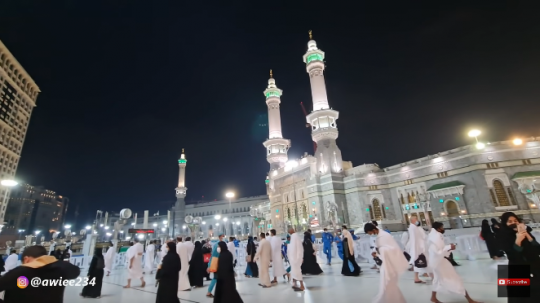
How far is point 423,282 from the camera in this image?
650cm

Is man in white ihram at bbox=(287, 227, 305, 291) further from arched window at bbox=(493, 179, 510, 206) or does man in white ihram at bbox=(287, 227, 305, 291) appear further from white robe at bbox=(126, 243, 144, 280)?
arched window at bbox=(493, 179, 510, 206)

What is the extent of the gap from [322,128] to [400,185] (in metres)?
12.2

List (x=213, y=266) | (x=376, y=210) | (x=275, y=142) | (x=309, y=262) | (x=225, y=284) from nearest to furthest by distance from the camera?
1. (x=225, y=284)
2. (x=213, y=266)
3. (x=309, y=262)
4. (x=376, y=210)
5. (x=275, y=142)

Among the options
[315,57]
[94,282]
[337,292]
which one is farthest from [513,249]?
[315,57]

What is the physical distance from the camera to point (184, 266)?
323 inches

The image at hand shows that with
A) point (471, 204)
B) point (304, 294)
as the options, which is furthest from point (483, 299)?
point (471, 204)

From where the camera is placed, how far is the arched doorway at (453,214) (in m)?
25.0

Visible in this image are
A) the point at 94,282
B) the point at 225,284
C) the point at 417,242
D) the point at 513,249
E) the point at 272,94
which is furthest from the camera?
the point at 272,94

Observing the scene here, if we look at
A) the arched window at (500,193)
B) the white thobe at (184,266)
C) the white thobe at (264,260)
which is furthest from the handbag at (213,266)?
the arched window at (500,193)

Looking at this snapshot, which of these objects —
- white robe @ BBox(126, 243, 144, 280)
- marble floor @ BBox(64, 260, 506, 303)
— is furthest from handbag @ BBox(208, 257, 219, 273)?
white robe @ BBox(126, 243, 144, 280)

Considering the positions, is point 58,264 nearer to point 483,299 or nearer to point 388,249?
point 388,249

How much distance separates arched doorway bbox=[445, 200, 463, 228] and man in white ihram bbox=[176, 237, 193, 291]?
86.7ft

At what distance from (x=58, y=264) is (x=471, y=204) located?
30.4 metres

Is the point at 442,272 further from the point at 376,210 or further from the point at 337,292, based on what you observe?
the point at 376,210
